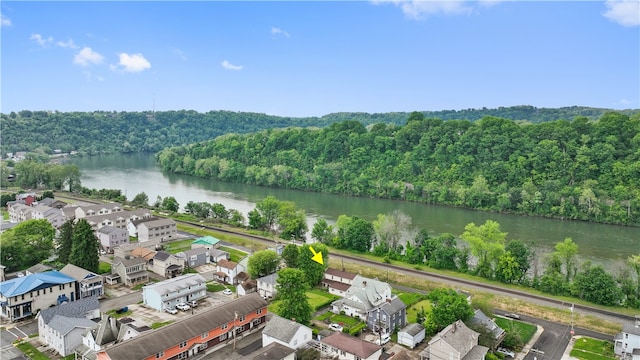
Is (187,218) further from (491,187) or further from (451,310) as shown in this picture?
(491,187)

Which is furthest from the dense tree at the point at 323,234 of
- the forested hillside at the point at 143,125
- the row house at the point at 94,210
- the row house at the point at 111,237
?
the forested hillside at the point at 143,125

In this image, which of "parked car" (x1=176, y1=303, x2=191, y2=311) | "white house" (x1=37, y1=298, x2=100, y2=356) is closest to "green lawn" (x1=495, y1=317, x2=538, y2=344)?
"parked car" (x1=176, y1=303, x2=191, y2=311)

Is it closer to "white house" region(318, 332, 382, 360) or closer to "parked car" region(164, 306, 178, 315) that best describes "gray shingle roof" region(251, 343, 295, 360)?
"white house" region(318, 332, 382, 360)

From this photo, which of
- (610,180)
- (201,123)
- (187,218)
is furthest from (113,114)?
(610,180)

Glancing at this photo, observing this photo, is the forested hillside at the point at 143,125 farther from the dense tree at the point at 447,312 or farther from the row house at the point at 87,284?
the dense tree at the point at 447,312

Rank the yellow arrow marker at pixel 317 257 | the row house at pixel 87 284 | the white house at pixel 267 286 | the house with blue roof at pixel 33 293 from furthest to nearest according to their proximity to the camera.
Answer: the yellow arrow marker at pixel 317 257
the white house at pixel 267 286
the row house at pixel 87 284
the house with blue roof at pixel 33 293

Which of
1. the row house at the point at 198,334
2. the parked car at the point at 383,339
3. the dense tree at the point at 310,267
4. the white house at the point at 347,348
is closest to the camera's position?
the row house at the point at 198,334

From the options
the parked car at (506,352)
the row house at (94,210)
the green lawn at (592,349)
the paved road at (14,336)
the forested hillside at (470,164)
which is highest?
the forested hillside at (470,164)
